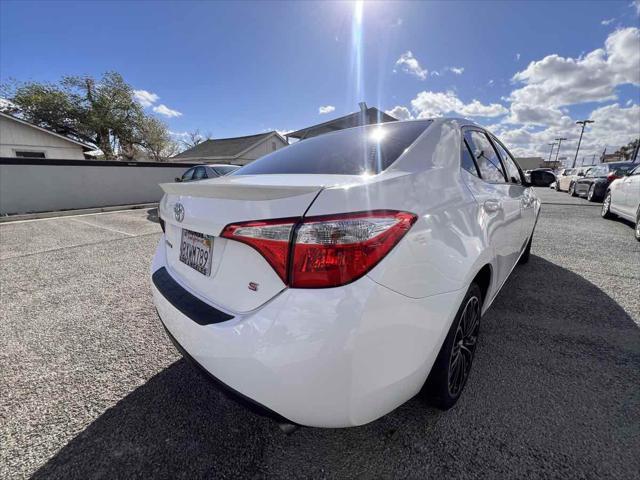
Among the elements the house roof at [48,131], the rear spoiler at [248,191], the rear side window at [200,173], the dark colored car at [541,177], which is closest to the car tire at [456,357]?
the rear spoiler at [248,191]

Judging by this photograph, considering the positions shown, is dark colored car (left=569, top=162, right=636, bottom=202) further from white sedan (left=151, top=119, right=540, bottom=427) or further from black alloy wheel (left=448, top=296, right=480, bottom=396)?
white sedan (left=151, top=119, right=540, bottom=427)

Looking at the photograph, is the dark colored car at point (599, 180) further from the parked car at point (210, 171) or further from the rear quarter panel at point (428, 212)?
the parked car at point (210, 171)

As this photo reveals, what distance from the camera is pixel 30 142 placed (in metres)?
16.8

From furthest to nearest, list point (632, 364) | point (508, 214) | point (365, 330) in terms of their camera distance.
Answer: point (508, 214) → point (632, 364) → point (365, 330)

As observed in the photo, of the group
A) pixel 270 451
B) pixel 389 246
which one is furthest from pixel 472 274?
pixel 270 451

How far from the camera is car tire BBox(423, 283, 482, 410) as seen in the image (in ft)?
4.87

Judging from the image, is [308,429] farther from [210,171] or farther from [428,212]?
[210,171]

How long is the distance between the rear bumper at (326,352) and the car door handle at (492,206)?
0.89 meters

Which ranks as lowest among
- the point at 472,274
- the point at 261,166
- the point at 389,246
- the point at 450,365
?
the point at 450,365

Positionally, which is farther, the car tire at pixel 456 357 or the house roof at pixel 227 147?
the house roof at pixel 227 147

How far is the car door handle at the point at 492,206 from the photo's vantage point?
5.96 ft

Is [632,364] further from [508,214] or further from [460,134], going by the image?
[460,134]

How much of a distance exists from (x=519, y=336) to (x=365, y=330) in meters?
2.09

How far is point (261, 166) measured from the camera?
6.86ft
